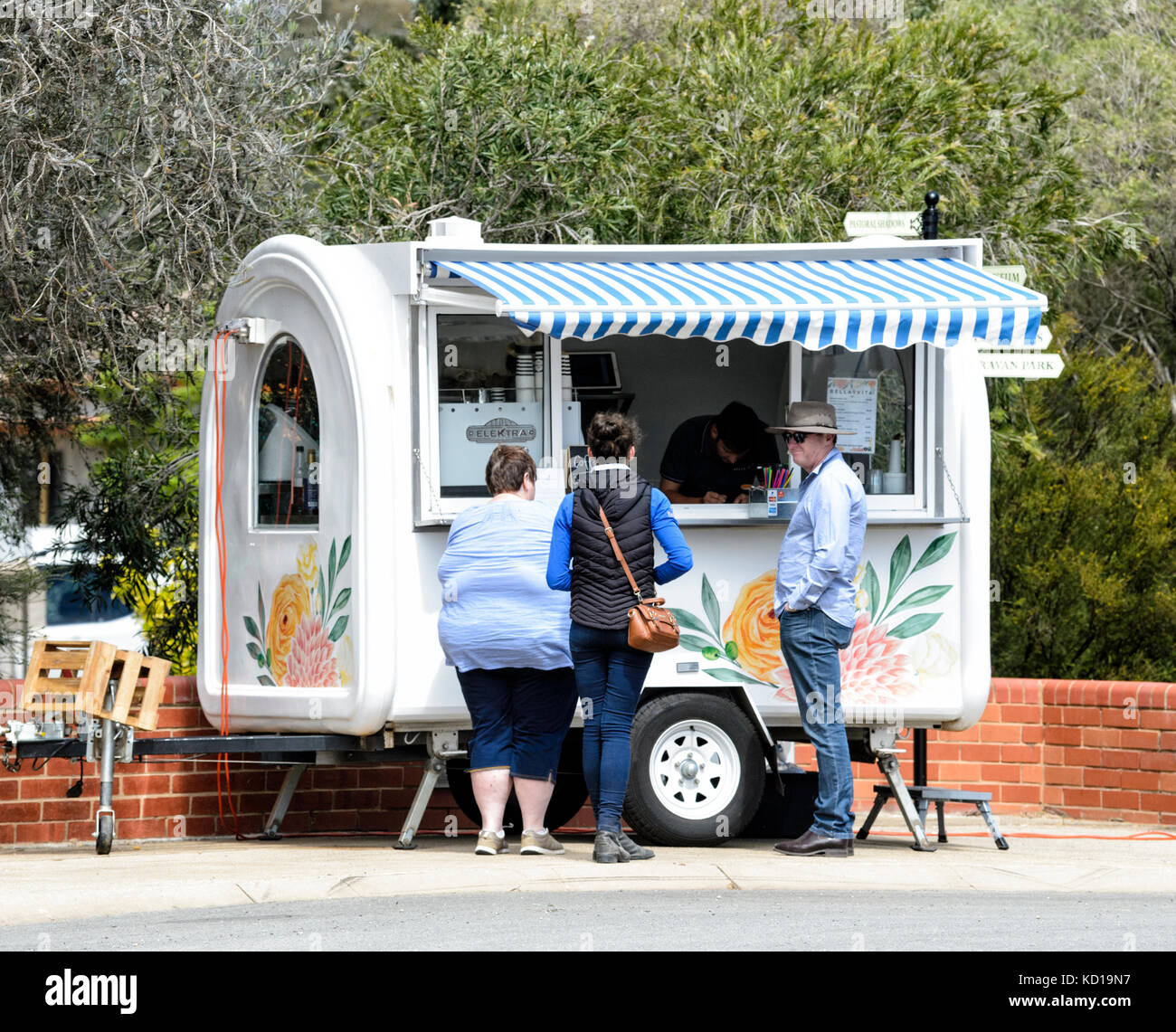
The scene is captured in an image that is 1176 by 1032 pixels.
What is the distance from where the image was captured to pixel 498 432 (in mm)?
8633

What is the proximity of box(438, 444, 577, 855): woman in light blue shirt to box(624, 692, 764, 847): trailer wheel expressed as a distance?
490 millimetres

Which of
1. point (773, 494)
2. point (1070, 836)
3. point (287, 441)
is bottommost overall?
point (1070, 836)

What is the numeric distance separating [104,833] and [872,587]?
3611 millimetres

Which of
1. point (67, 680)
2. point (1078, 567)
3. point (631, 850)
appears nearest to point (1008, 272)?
point (631, 850)

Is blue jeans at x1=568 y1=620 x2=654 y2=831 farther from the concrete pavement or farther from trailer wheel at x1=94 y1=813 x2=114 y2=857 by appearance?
trailer wheel at x1=94 y1=813 x2=114 y2=857

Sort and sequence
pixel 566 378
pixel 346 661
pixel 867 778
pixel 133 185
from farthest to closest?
pixel 867 778, pixel 133 185, pixel 566 378, pixel 346 661

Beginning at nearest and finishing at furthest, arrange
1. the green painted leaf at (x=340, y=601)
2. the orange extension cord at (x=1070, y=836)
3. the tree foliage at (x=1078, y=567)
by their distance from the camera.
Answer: the green painted leaf at (x=340, y=601) → the orange extension cord at (x=1070, y=836) → the tree foliage at (x=1078, y=567)

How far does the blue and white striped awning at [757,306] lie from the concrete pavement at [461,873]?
86.2 inches

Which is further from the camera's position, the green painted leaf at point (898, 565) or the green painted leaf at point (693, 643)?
the green painted leaf at point (898, 565)

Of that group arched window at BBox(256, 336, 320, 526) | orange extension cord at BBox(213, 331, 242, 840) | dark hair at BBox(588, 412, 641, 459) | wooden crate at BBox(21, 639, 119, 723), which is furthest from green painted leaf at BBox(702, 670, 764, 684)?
wooden crate at BBox(21, 639, 119, 723)

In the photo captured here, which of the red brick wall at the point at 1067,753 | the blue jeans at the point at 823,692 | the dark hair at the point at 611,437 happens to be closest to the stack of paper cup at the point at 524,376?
the dark hair at the point at 611,437

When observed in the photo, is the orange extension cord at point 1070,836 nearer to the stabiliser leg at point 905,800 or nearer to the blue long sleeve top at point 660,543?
the stabiliser leg at point 905,800

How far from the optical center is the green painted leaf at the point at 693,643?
338 inches

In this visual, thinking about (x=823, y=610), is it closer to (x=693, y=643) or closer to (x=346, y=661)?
(x=693, y=643)
